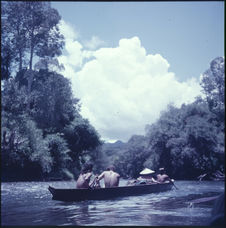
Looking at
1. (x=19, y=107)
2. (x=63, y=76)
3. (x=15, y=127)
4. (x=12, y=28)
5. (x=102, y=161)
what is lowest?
(x=102, y=161)

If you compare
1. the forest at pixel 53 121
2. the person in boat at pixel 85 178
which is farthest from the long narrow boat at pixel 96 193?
the forest at pixel 53 121

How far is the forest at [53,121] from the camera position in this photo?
57.3ft

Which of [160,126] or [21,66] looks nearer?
[21,66]

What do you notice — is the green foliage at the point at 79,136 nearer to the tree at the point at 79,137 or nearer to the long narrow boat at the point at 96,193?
the tree at the point at 79,137

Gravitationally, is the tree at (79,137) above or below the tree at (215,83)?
below

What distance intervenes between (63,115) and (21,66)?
22.1 ft

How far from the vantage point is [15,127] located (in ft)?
51.3

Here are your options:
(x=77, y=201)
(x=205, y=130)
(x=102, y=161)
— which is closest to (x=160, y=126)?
(x=205, y=130)

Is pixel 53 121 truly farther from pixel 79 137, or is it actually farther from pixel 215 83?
pixel 215 83

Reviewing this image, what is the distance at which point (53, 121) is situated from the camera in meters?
25.6

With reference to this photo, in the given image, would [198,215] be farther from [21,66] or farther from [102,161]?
[102,161]

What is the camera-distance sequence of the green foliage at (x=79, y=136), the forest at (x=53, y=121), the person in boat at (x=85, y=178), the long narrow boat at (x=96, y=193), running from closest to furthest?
the long narrow boat at (x=96, y=193) < the person in boat at (x=85, y=178) < the forest at (x=53, y=121) < the green foliage at (x=79, y=136)

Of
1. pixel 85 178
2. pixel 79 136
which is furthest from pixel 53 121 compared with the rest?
pixel 85 178

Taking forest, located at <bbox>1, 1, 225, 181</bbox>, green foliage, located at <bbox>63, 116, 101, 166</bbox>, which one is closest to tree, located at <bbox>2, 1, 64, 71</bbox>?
forest, located at <bbox>1, 1, 225, 181</bbox>
